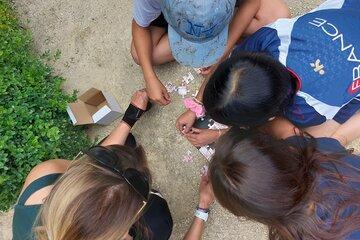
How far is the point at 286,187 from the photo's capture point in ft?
6.37

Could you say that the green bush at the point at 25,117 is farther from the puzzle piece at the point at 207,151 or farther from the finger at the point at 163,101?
the puzzle piece at the point at 207,151

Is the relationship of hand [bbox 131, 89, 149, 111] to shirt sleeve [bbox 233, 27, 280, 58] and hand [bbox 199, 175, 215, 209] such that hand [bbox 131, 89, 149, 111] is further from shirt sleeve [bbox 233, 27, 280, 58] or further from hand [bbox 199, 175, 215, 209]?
shirt sleeve [bbox 233, 27, 280, 58]

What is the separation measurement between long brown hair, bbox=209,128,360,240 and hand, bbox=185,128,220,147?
83 cm

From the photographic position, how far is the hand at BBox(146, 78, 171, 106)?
9.79ft

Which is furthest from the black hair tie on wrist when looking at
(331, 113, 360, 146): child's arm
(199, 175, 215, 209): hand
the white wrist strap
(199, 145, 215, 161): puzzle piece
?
(331, 113, 360, 146): child's arm

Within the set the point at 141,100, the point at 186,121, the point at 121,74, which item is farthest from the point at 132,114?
the point at 121,74

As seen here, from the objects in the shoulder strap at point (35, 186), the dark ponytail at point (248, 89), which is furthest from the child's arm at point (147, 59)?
the shoulder strap at point (35, 186)

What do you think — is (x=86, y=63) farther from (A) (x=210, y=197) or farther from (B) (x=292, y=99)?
(B) (x=292, y=99)

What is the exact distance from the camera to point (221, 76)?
2.18 metres

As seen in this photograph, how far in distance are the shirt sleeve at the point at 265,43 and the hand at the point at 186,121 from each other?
0.65 metres

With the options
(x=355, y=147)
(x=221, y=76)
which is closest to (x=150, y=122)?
(x=221, y=76)

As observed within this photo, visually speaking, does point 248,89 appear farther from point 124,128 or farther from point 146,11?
point 124,128

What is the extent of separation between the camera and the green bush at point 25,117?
280 centimetres

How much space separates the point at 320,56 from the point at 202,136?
3.25 ft
